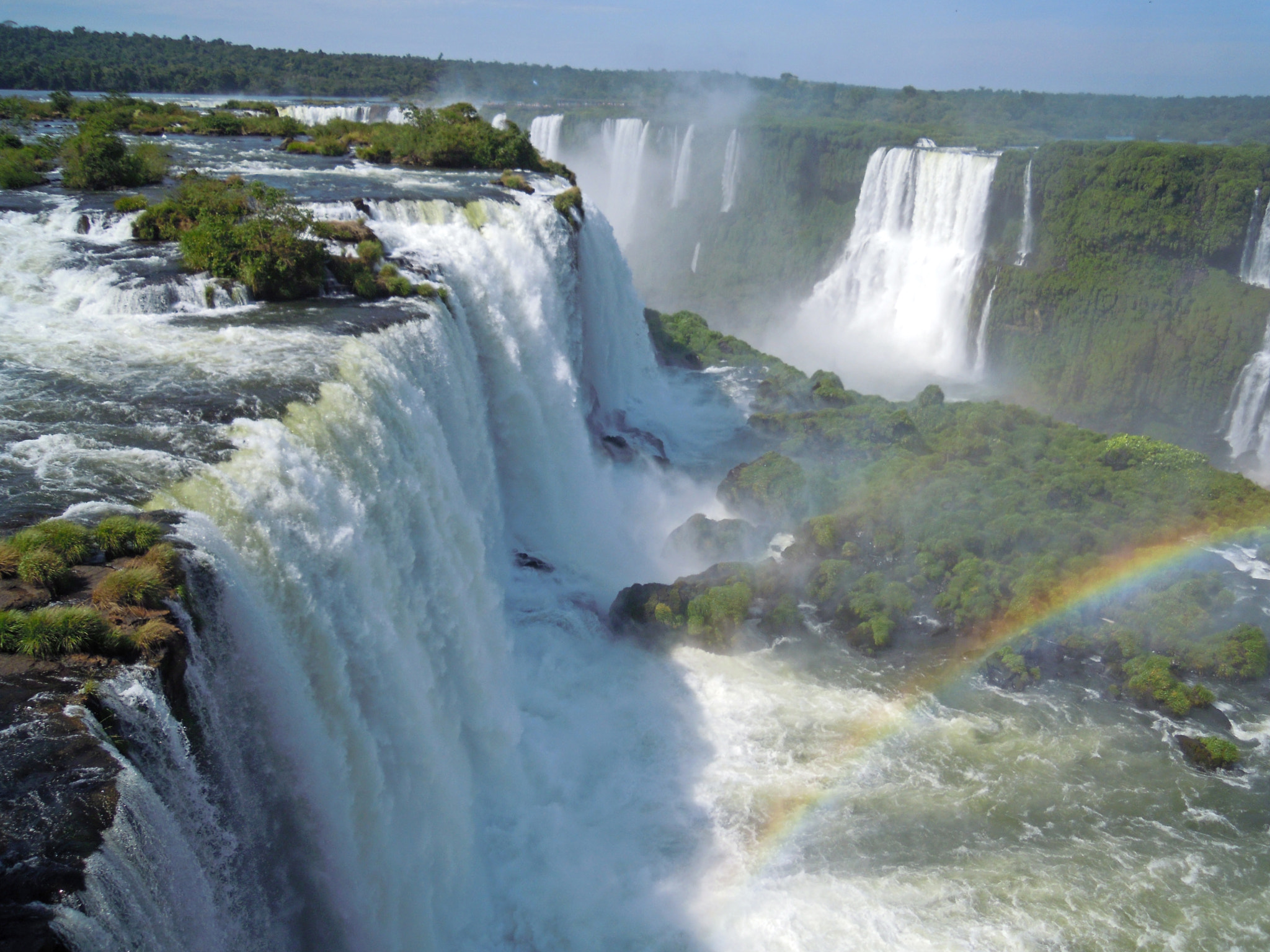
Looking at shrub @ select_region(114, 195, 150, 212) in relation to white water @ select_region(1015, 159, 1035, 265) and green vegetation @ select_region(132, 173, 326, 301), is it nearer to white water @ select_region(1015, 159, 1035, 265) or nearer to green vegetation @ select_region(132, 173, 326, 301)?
green vegetation @ select_region(132, 173, 326, 301)

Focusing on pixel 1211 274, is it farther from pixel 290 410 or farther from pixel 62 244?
pixel 62 244

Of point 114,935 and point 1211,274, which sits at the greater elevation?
point 1211,274

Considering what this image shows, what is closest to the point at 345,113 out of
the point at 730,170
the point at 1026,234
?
the point at 730,170

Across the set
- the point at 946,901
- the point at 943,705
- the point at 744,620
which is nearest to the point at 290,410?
the point at 744,620

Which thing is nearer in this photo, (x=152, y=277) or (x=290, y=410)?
(x=290, y=410)

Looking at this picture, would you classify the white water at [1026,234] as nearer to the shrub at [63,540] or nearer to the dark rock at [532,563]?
the dark rock at [532,563]

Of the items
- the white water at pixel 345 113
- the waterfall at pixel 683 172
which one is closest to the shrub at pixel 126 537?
the white water at pixel 345 113
